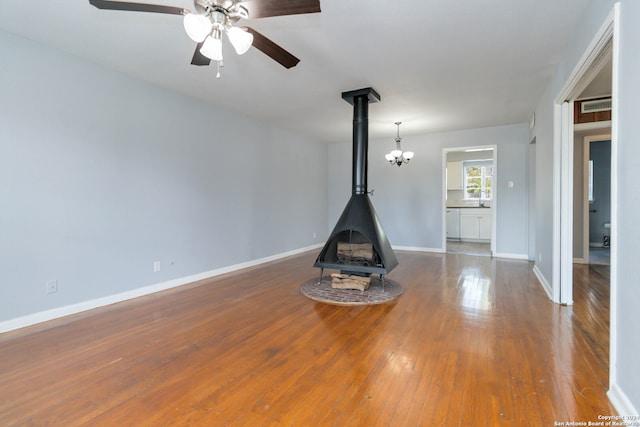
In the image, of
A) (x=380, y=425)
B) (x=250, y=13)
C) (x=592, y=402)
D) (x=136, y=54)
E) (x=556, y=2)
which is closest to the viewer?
(x=380, y=425)

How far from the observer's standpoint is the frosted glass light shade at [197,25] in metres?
1.58

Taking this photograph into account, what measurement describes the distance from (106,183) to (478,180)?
28.0 feet

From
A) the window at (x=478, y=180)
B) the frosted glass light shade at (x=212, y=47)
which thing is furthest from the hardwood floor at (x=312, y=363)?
→ the window at (x=478, y=180)

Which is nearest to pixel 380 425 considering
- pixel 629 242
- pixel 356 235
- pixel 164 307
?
pixel 629 242

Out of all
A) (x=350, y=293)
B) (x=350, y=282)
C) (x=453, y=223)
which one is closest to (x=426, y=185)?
(x=453, y=223)

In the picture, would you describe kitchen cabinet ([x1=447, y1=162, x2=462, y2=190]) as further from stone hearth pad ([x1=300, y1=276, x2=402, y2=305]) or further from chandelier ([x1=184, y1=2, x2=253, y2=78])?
chandelier ([x1=184, y1=2, x2=253, y2=78])

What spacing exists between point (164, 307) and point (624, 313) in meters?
3.56

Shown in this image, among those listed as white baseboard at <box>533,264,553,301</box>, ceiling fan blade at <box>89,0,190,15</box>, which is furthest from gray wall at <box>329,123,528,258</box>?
ceiling fan blade at <box>89,0,190,15</box>

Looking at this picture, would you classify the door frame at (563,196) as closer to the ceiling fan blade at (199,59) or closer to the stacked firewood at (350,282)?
the stacked firewood at (350,282)

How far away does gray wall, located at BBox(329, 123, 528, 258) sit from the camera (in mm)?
5723

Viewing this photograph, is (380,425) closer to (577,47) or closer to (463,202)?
(577,47)

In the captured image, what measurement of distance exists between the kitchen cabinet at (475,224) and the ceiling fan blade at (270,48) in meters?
7.08

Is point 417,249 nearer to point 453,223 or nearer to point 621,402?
point 453,223

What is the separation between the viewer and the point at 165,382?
1.85 m
